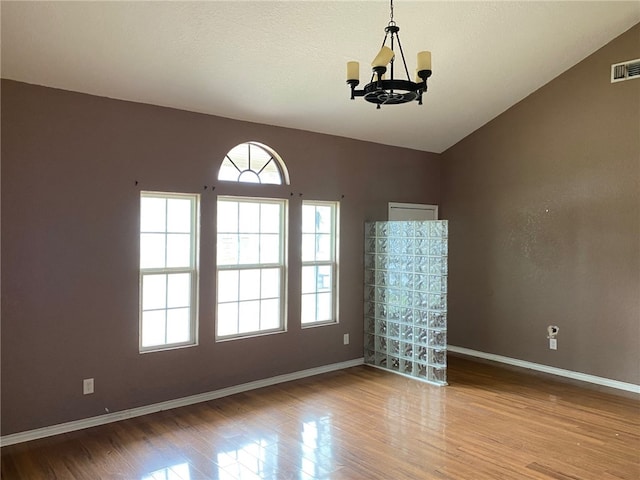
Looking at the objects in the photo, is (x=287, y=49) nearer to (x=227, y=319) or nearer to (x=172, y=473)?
(x=227, y=319)

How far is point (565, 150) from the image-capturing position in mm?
5172

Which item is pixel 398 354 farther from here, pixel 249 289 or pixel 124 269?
pixel 124 269

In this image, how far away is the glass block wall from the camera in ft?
15.8

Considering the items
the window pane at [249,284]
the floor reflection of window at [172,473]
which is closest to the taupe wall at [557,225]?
the window pane at [249,284]

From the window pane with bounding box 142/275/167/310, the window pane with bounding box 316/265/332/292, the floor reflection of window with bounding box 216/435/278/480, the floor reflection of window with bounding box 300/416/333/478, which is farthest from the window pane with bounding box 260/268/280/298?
the floor reflection of window with bounding box 216/435/278/480

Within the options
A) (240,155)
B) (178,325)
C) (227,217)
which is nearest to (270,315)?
(178,325)

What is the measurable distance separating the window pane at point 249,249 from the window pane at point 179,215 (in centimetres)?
58

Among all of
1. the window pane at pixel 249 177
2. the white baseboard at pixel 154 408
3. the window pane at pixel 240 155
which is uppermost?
the window pane at pixel 240 155

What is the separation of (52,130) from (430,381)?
410 cm

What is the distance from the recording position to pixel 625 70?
4.64m

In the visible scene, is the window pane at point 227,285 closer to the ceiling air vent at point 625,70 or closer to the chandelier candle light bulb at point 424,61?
the chandelier candle light bulb at point 424,61

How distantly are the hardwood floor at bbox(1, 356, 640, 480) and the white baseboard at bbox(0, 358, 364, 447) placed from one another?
0.25 ft

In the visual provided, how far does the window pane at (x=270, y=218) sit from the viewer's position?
4.86 m

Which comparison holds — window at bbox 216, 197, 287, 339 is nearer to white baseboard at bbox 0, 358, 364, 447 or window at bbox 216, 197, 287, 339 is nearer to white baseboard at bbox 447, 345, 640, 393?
white baseboard at bbox 0, 358, 364, 447
